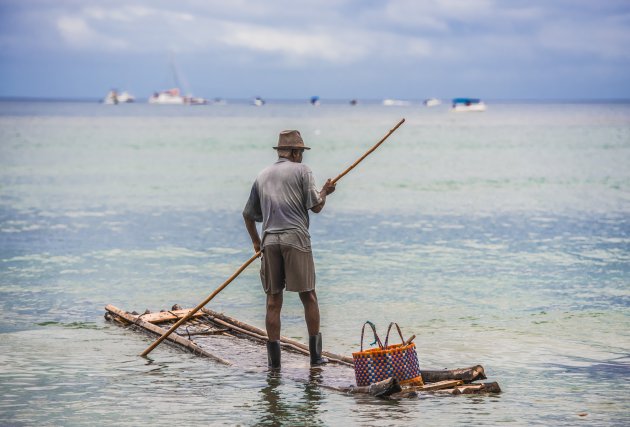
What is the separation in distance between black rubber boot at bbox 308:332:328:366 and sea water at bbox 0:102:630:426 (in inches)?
16.0

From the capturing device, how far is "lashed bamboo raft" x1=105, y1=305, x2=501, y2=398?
7.30 meters

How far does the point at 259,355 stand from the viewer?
8.51 metres

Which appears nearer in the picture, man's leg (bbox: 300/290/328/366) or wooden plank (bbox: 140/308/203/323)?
man's leg (bbox: 300/290/328/366)

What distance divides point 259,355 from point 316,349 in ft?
2.49

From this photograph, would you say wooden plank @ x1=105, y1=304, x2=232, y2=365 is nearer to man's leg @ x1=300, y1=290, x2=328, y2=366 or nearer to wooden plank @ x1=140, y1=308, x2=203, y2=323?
wooden plank @ x1=140, y1=308, x2=203, y2=323

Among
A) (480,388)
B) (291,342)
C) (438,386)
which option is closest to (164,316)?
(291,342)

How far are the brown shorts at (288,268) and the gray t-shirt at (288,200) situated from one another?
6 centimetres

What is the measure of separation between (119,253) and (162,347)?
24.4 ft

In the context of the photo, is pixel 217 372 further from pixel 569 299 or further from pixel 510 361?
pixel 569 299

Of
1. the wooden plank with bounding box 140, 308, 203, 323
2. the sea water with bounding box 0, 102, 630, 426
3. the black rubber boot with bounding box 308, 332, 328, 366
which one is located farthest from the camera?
the wooden plank with bounding box 140, 308, 203, 323

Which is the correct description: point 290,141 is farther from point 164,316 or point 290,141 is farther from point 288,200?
point 164,316

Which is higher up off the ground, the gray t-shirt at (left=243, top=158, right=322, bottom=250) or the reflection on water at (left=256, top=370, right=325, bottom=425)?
the gray t-shirt at (left=243, top=158, right=322, bottom=250)

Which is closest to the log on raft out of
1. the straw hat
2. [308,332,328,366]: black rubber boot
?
[308,332,328,366]: black rubber boot

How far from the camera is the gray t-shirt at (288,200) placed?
7.64 metres
